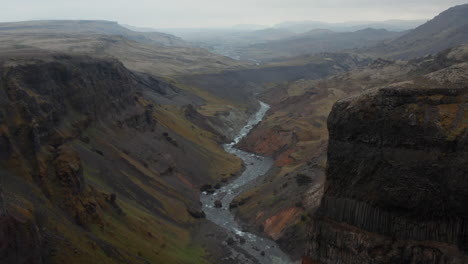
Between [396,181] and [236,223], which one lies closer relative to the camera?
[396,181]

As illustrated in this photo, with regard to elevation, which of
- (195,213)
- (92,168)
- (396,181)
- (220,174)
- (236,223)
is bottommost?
(236,223)

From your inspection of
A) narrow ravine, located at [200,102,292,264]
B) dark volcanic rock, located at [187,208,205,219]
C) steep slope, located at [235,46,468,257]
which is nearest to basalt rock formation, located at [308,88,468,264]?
steep slope, located at [235,46,468,257]

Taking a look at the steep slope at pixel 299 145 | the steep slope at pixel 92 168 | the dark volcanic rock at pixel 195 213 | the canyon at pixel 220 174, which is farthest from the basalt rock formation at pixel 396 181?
the dark volcanic rock at pixel 195 213

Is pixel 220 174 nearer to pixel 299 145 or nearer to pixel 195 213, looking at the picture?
pixel 299 145

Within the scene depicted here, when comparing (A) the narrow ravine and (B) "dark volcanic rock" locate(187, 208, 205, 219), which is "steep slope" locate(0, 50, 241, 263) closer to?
(B) "dark volcanic rock" locate(187, 208, 205, 219)

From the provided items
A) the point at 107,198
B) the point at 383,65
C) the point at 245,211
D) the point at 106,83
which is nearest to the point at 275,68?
the point at 383,65

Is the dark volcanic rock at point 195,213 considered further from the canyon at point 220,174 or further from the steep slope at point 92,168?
the canyon at point 220,174

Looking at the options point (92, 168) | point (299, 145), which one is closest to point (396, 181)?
point (92, 168)
